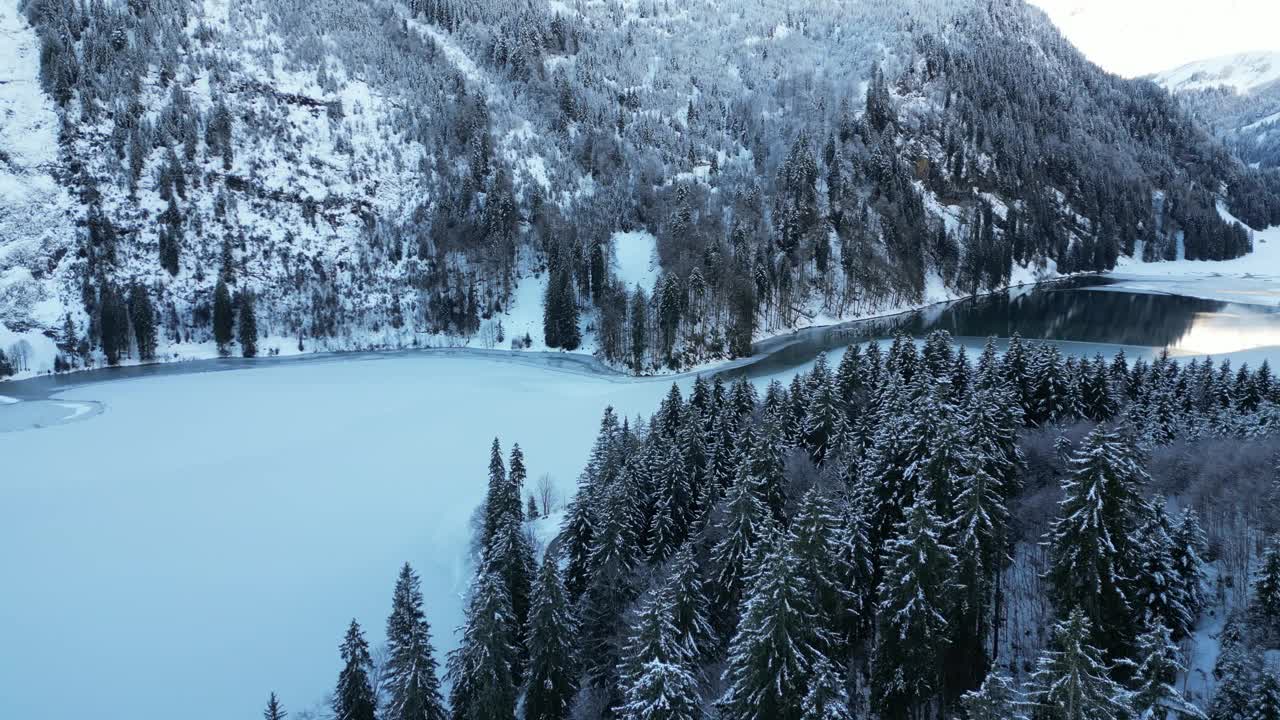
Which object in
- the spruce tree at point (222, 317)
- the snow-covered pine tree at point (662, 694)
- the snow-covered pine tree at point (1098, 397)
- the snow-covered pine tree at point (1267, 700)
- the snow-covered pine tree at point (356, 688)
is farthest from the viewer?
the spruce tree at point (222, 317)

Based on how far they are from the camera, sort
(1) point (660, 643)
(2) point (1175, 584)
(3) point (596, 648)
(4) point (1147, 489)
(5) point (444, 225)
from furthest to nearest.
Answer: (5) point (444, 225), (4) point (1147, 489), (3) point (596, 648), (2) point (1175, 584), (1) point (660, 643)

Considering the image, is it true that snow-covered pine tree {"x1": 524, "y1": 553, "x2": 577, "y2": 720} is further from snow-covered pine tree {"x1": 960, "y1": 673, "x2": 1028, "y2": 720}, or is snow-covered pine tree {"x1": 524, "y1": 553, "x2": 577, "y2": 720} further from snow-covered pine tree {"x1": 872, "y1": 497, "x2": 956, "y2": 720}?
snow-covered pine tree {"x1": 960, "y1": 673, "x2": 1028, "y2": 720}

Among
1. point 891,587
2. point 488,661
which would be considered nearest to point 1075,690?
point 891,587

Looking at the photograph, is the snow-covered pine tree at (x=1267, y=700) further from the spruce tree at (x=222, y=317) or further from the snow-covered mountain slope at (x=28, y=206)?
the snow-covered mountain slope at (x=28, y=206)

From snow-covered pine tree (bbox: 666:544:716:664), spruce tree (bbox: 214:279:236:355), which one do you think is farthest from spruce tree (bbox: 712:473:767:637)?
spruce tree (bbox: 214:279:236:355)

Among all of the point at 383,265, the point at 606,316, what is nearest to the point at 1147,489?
the point at 606,316

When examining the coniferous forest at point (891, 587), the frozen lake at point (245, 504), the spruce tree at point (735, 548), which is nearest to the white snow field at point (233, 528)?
the frozen lake at point (245, 504)

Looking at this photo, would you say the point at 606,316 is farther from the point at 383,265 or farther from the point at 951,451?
the point at 951,451

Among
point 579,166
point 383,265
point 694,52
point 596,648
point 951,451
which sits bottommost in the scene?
point 596,648
